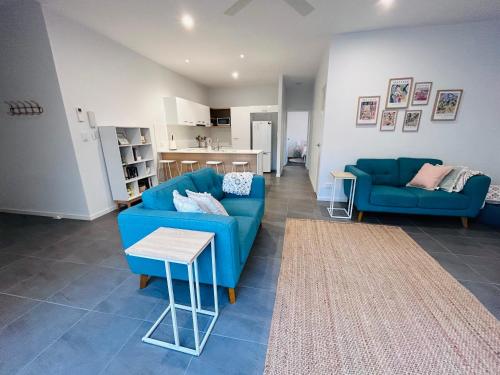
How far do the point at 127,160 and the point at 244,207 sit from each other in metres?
2.56

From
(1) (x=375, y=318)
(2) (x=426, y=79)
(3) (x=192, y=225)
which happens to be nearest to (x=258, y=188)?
(3) (x=192, y=225)

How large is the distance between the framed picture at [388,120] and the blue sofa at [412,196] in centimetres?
61

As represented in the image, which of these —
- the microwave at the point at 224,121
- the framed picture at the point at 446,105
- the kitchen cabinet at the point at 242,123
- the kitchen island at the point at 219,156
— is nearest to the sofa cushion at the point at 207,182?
the kitchen island at the point at 219,156

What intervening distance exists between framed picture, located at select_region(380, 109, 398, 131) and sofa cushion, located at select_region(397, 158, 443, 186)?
0.63 metres

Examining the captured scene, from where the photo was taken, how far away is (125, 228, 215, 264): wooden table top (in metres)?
1.11

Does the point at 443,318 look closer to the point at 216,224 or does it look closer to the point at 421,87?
the point at 216,224

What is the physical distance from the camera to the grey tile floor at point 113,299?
1.21 meters

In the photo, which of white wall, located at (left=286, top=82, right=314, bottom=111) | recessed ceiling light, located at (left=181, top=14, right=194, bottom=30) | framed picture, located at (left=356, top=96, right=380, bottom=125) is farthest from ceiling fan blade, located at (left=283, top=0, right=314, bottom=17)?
white wall, located at (left=286, top=82, right=314, bottom=111)

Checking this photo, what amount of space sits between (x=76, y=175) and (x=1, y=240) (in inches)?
43.6

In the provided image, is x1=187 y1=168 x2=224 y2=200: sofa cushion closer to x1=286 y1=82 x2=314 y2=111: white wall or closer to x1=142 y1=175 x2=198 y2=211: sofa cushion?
x1=142 y1=175 x2=198 y2=211: sofa cushion

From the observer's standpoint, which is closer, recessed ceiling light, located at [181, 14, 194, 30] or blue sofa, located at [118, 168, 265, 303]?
blue sofa, located at [118, 168, 265, 303]

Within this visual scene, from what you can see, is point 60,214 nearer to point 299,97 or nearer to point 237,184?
point 237,184

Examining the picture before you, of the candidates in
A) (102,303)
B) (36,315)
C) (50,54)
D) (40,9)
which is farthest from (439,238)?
(40,9)

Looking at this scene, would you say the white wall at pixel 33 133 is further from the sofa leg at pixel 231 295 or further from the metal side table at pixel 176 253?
the sofa leg at pixel 231 295
